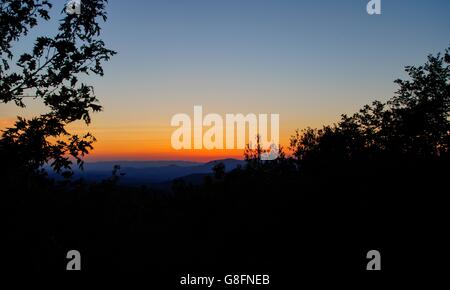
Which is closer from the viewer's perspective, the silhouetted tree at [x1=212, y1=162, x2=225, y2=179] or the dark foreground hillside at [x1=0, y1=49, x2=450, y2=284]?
the dark foreground hillside at [x1=0, y1=49, x2=450, y2=284]

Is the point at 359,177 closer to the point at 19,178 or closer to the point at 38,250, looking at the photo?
the point at 38,250

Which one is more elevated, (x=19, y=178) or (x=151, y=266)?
Result: (x=19, y=178)

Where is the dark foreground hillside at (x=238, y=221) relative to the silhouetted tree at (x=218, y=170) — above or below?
below

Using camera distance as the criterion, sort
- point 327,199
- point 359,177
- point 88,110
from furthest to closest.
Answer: point 88,110, point 359,177, point 327,199

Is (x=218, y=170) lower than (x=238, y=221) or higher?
higher

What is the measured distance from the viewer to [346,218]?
6.46 meters

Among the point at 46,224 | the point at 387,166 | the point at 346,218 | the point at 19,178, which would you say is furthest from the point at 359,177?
the point at 19,178

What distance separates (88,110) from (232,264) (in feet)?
16.7

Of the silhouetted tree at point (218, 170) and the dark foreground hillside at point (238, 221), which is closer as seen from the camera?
the dark foreground hillside at point (238, 221)

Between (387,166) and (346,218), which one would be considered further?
(387,166)

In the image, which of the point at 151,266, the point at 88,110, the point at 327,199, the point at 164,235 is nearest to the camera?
the point at 151,266

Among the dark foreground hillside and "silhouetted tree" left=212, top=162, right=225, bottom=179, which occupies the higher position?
"silhouetted tree" left=212, top=162, right=225, bottom=179

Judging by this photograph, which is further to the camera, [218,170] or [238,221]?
[218,170]
